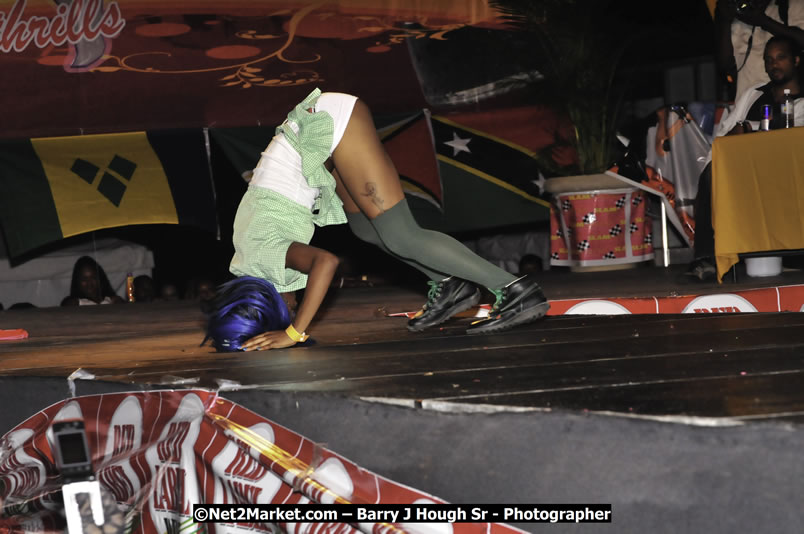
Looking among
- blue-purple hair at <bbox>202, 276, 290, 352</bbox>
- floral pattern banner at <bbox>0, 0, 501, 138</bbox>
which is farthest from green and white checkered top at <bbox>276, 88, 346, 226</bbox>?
floral pattern banner at <bbox>0, 0, 501, 138</bbox>

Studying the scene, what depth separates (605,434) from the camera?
1032mm

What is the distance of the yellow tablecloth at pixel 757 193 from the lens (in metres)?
3.26

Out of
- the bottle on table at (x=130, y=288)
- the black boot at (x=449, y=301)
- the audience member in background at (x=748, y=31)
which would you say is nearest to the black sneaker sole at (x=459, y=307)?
the black boot at (x=449, y=301)

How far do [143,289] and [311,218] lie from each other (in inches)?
155

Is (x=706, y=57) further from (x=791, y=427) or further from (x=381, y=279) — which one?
(x=791, y=427)

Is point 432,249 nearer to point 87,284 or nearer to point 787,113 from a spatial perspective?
point 787,113

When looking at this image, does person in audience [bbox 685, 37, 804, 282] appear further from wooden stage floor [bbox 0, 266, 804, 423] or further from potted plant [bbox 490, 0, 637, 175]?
potted plant [bbox 490, 0, 637, 175]

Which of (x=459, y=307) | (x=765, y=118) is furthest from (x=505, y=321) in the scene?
(x=765, y=118)

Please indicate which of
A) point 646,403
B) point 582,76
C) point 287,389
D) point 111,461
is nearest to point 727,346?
point 646,403

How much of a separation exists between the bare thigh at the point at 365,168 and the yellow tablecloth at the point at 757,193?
71.0 inches

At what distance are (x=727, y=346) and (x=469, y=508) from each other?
0.76 meters

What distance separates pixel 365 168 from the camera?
2.11 meters

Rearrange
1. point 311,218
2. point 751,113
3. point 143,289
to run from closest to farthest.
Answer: point 311,218 → point 751,113 → point 143,289

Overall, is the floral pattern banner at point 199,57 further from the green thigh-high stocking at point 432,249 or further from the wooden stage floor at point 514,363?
the green thigh-high stocking at point 432,249
